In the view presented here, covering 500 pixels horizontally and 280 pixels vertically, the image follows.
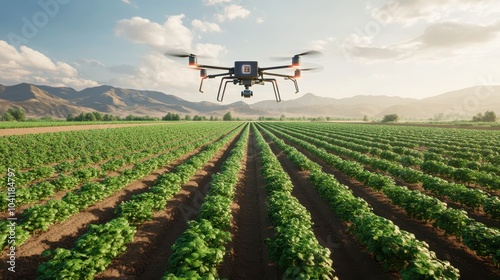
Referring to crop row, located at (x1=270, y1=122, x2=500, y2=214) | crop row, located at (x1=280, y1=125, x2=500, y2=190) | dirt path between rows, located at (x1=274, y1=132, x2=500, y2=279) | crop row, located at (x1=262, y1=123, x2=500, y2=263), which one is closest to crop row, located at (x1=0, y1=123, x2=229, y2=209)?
dirt path between rows, located at (x1=274, y1=132, x2=500, y2=279)

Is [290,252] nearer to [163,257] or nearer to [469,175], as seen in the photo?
[163,257]

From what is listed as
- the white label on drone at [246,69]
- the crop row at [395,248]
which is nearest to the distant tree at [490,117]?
the crop row at [395,248]

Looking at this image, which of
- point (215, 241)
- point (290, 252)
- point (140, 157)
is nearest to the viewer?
point (290, 252)

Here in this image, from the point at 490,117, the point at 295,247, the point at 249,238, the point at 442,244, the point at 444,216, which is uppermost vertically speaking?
the point at 490,117

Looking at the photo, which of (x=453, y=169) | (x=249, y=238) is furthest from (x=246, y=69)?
(x=453, y=169)

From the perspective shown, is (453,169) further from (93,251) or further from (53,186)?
(53,186)

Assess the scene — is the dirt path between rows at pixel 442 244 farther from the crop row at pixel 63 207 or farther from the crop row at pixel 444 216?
the crop row at pixel 63 207

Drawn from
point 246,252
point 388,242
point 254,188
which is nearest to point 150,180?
point 254,188
